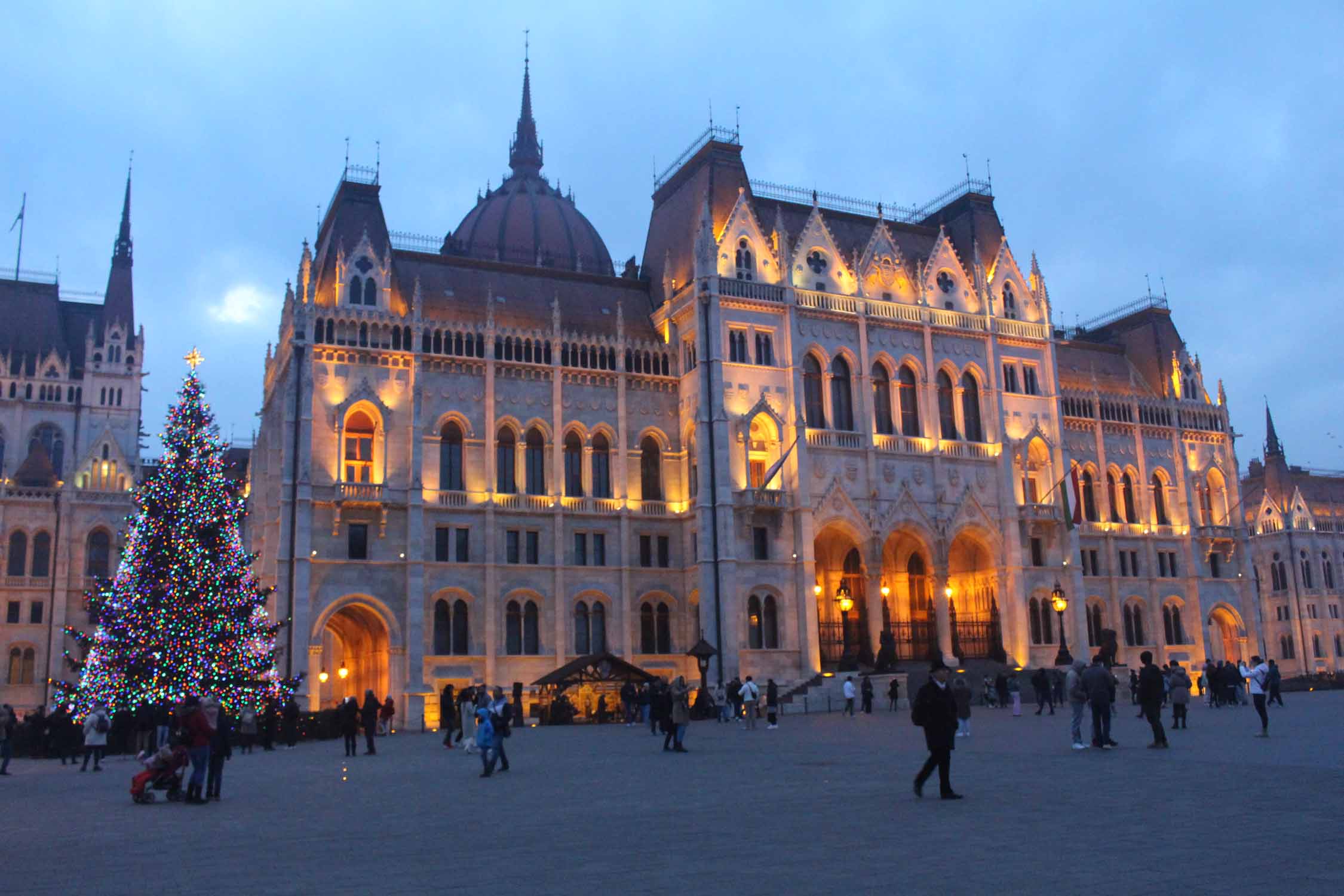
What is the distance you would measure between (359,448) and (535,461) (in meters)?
7.24

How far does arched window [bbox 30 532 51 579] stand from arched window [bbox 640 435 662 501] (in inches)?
1536

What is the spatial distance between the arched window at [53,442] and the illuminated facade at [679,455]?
3251 cm

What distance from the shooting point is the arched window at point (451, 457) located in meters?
48.9

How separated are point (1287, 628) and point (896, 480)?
60190 millimetres

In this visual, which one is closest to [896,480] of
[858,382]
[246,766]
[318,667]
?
[858,382]

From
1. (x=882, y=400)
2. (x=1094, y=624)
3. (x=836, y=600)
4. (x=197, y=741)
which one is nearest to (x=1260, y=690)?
(x=197, y=741)

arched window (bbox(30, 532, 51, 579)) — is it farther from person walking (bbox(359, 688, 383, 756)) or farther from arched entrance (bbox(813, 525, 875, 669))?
person walking (bbox(359, 688, 383, 756))

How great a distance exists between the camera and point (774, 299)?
52656 millimetres

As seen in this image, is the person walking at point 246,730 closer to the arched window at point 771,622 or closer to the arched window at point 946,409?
the arched window at point 771,622

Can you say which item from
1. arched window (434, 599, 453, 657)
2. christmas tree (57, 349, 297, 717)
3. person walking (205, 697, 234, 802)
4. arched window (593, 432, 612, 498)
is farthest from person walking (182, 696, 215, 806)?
arched window (593, 432, 612, 498)

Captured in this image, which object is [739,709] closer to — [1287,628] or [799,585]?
[799,585]

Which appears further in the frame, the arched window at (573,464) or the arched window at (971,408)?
→ the arched window at (971,408)

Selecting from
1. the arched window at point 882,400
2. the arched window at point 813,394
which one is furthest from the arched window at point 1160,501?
the arched window at point 813,394

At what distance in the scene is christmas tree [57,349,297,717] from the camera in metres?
33.3
